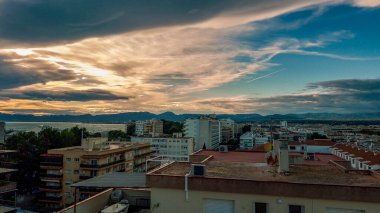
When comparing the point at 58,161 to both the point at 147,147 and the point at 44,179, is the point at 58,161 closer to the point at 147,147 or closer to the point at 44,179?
the point at 44,179

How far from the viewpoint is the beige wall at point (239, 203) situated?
10.8m

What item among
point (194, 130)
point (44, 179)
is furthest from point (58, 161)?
point (194, 130)

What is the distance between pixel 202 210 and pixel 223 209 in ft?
2.49

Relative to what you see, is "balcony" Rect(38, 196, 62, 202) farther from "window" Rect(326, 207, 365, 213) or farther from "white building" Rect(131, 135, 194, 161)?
"white building" Rect(131, 135, 194, 161)

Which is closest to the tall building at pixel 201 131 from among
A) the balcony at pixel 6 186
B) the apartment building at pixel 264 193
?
the balcony at pixel 6 186

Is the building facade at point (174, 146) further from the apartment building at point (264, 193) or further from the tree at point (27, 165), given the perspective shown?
the apartment building at point (264, 193)

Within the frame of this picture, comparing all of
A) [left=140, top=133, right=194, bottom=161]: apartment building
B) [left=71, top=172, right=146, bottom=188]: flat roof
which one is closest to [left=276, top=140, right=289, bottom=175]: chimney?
[left=71, top=172, right=146, bottom=188]: flat roof

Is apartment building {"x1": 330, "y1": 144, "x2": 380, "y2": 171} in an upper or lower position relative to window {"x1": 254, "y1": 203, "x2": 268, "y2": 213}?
lower

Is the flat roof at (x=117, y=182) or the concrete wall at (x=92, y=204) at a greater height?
the flat roof at (x=117, y=182)

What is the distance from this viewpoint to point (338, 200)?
10.7 metres

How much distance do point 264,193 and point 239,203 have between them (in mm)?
959

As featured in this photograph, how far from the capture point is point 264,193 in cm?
1127

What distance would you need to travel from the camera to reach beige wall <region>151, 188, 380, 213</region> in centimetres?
1076

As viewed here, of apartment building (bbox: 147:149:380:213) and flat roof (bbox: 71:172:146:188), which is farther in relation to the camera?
flat roof (bbox: 71:172:146:188)
